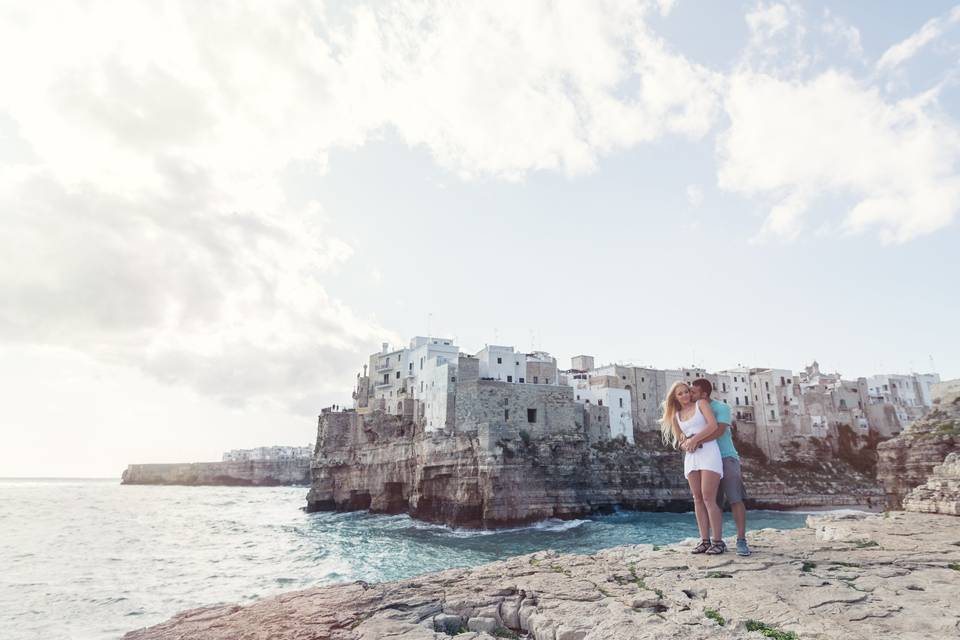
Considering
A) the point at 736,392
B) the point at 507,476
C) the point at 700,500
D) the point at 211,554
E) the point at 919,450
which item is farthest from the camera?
the point at 736,392

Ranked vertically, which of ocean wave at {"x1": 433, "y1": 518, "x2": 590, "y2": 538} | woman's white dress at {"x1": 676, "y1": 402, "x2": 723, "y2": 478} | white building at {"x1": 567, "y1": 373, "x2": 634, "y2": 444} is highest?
white building at {"x1": 567, "y1": 373, "x2": 634, "y2": 444}

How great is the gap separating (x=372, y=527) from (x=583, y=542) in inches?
674

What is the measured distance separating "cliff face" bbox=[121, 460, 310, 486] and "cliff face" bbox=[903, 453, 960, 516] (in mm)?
128903

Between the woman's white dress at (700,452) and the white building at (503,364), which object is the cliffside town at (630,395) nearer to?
the white building at (503,364)

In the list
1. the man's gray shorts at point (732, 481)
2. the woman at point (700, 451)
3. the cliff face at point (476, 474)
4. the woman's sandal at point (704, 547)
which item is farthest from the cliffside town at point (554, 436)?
the man's gray shorts at point (732, 481)

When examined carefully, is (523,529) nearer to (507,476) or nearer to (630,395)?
(507,476)

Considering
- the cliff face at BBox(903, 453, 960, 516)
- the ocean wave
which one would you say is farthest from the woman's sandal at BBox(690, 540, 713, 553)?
the ocean wave

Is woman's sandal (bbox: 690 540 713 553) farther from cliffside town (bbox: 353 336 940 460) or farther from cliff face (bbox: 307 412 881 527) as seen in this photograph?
cliffside town (bbox: 353 336 940 460)

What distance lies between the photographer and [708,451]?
8117 mm

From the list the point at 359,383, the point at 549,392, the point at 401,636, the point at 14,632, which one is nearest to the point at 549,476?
the point at 549,392

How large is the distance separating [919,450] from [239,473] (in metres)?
139

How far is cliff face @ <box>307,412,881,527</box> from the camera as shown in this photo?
40.0 meters

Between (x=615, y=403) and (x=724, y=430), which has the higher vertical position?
(x=615, y=403)

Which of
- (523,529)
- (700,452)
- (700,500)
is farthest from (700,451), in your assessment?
(523,529)
